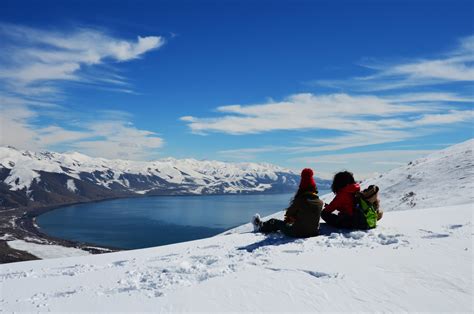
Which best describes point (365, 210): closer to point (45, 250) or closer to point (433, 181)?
point (433, 181)

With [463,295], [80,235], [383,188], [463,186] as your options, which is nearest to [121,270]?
[463,295]

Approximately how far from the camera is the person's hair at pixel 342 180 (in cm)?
1159

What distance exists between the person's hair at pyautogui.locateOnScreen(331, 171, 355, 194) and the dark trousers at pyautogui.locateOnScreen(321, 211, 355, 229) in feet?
2.88

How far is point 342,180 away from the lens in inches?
458

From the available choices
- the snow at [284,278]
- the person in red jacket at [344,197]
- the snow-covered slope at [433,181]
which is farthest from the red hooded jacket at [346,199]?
the snow-covered slope at [433,181]

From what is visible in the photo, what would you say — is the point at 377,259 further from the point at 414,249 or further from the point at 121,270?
the point at 121,270

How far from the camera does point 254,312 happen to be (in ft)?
18.7

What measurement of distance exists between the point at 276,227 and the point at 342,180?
2604mm

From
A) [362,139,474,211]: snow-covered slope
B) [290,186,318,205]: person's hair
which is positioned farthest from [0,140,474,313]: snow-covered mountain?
[362,139,474,211]: snow-covered slope

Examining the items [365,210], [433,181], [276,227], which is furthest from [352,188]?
[433,181]

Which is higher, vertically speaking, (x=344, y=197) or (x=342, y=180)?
(x=342, y=180)

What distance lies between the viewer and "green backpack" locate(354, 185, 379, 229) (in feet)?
37.2

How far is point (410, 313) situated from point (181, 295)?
3.65m

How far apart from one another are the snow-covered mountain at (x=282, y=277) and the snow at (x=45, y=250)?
14356 cm
